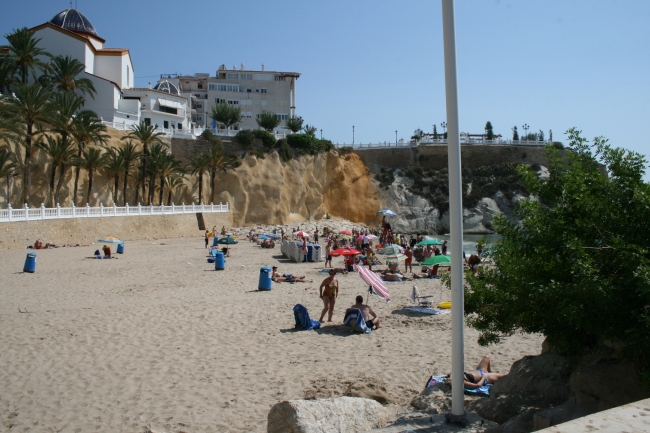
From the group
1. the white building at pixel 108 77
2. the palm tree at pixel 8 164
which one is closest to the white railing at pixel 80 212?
the palm tree at pixel 8 164

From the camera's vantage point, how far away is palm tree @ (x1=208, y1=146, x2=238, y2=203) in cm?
4478

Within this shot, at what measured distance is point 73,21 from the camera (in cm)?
5025

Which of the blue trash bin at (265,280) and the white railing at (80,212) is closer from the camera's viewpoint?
the blue trash bin at (265,280)

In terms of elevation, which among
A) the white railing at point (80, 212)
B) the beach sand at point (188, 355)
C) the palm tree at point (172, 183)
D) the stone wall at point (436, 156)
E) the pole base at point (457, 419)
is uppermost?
the stone wall at point (436, 156)

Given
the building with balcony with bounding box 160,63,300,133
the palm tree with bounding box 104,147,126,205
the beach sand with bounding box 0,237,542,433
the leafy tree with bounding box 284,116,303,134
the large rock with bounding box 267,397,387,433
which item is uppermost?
the building with balcony with bounding box 160,63,300,133

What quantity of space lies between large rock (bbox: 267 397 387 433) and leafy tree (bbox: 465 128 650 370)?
1.66 meters

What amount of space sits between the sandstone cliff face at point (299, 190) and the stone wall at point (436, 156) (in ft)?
7.04

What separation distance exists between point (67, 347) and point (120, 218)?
24.4 m

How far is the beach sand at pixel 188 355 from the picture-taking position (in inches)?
251

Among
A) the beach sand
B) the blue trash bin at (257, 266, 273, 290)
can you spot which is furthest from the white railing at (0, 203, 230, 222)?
the blue trash bin at (257, 266, 273, 290)

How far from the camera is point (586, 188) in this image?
17.8 feet

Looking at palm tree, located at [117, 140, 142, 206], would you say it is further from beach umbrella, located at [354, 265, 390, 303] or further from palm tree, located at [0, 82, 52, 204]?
beach umbrella, located at [354, 265, 390, 303]

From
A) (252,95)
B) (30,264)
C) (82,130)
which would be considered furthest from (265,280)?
(252,95)

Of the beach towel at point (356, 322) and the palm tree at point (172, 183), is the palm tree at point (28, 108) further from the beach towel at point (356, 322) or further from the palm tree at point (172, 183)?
the beach towel at point (356, 322)
